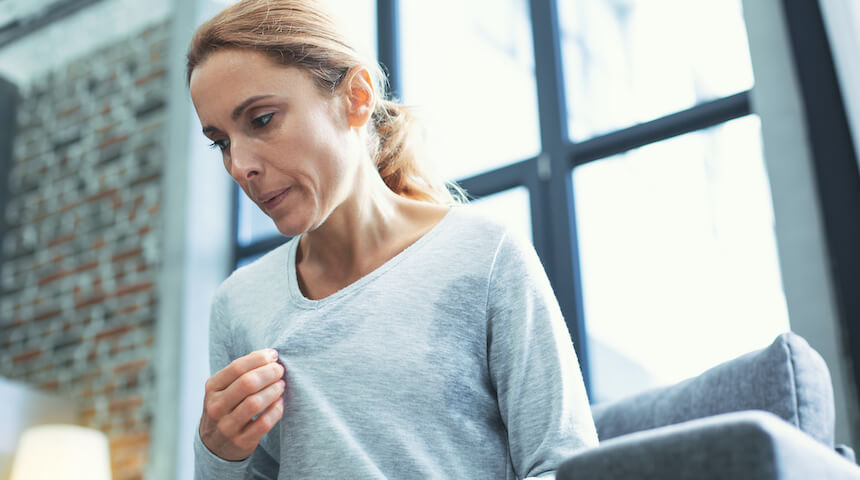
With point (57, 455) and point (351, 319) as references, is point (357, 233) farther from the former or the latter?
point (57, 455)

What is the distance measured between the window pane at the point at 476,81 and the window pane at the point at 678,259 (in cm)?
44

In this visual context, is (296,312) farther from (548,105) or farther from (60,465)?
(60,465)

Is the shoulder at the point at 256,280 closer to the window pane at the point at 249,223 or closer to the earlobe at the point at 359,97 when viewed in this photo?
the earlobe at the point at 359,97

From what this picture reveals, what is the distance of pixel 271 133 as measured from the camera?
1.15 meters

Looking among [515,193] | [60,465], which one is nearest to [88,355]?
[60,465]

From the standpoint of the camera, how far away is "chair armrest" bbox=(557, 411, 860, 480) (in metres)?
0.62

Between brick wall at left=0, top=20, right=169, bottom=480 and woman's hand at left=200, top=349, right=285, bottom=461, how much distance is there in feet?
9.64

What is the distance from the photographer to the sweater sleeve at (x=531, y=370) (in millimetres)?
1030

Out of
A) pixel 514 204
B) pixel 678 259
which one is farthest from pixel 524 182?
pixel 678 259

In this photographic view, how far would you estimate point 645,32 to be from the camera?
3.34 meters

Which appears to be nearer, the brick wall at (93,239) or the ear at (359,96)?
the ear at (359,96)

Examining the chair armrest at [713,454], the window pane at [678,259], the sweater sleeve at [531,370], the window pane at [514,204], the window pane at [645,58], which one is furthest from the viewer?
the window pane at [514,204]

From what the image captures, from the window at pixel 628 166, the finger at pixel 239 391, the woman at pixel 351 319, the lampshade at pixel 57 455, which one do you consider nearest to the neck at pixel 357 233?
the woman at pixel 351 319

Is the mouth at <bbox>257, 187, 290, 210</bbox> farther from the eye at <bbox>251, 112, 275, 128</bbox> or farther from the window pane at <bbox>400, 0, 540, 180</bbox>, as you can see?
the window pane at <bbox>400, 0, 540, 180</bbox>
